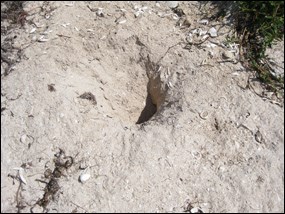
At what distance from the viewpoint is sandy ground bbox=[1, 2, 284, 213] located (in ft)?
6.55

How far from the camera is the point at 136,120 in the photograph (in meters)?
2.54

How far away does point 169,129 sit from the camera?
7.04ft

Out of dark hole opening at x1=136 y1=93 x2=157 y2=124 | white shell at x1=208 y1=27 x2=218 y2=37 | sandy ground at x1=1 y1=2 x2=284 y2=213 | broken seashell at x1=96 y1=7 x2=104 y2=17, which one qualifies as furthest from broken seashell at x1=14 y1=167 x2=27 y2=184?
white shell at x1=208 y1=27 x2=218 y2=37

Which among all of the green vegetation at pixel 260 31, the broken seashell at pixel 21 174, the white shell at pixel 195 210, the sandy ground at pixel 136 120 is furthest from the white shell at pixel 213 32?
the broken seashell at pixel 21 174

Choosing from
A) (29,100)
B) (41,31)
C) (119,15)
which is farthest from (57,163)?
(119,15)

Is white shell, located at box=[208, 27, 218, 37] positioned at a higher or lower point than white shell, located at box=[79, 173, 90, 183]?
→ higher

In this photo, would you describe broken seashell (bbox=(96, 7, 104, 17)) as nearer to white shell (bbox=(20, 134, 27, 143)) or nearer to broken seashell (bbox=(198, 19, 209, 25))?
broken seashell (bbox=(198, 19, 209, 25))

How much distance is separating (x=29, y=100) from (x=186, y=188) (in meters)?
1.05

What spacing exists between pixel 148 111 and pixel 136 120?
0.39 ft

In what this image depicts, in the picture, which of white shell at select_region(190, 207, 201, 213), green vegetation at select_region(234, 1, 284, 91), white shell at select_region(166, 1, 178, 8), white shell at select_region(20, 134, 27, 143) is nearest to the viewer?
white shell at select_region(190, 207, 201, 213)

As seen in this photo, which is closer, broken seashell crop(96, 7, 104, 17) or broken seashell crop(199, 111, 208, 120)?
broken seashell crop(199, 111, 208, 120)

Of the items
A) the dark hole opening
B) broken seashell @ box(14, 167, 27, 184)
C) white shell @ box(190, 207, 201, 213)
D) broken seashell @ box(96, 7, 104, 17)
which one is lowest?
broken seashell @ box(14, 167, 27, 184)

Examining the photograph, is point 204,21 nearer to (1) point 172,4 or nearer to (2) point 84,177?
(1) point 172,4

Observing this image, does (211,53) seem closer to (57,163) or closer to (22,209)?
(57,163)
